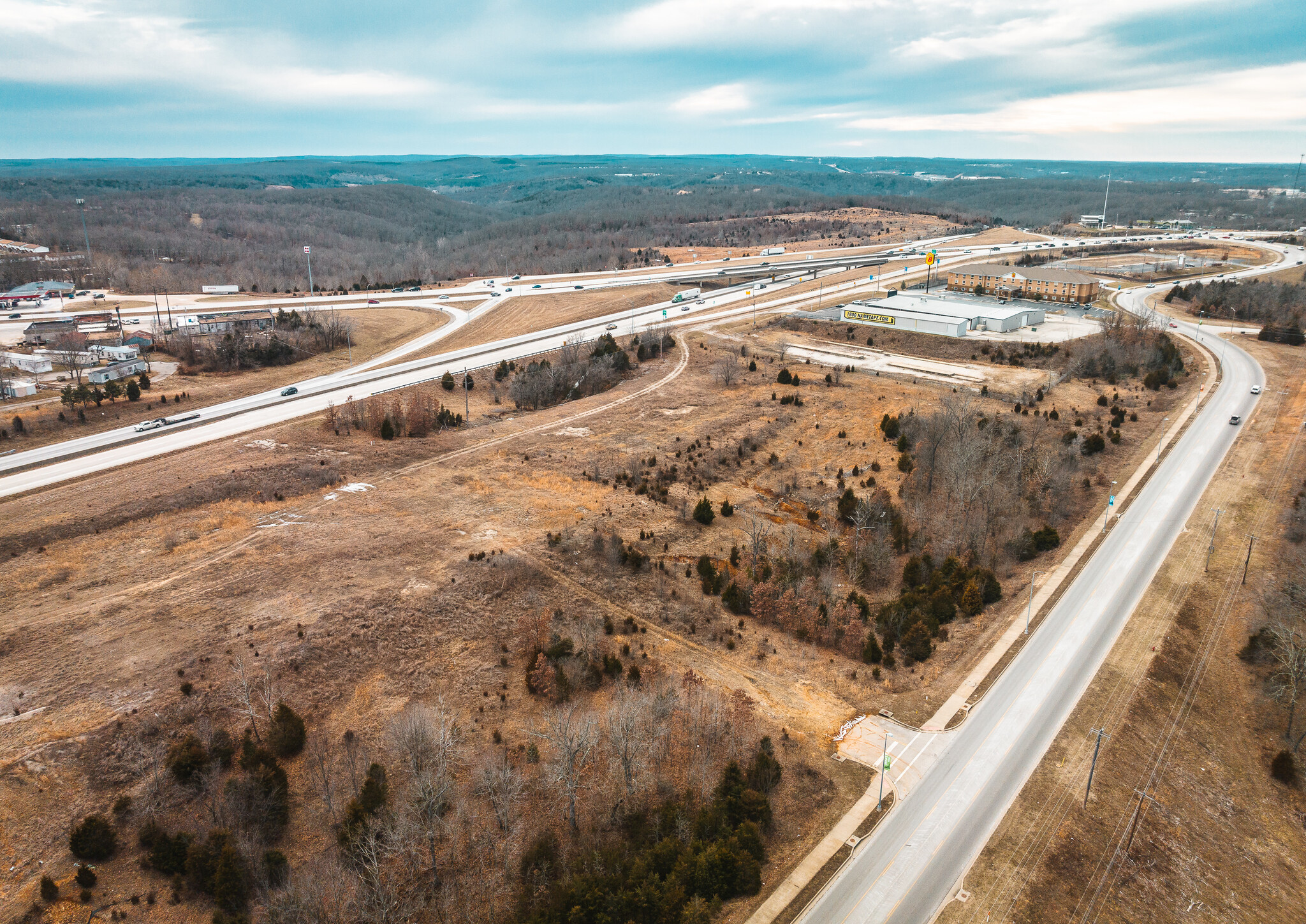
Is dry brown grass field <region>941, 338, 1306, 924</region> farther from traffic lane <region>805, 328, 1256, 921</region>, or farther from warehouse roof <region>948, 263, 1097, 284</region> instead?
warehouse roof <region>948, 263, 1097, 284</region>

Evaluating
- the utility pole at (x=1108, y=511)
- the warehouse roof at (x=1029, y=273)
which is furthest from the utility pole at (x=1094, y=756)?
the warehouse roof at (x=1029, y=273)

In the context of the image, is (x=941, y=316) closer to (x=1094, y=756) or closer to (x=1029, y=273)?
(x=1029, y=273)

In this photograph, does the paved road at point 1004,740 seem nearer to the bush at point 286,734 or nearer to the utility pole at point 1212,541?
the utility pole at point 1212,541

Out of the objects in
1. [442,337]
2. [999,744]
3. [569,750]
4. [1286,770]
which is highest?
[442,337]

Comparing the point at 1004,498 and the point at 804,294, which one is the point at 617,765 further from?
the point at 804,294

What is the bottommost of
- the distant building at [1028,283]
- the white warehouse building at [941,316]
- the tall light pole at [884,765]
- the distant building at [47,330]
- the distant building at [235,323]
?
the tall light pole at [884,765]

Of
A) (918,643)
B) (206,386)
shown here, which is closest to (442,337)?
(206,386)
